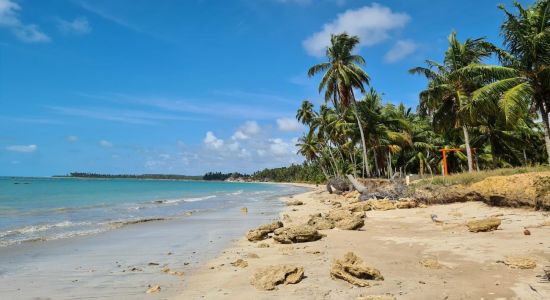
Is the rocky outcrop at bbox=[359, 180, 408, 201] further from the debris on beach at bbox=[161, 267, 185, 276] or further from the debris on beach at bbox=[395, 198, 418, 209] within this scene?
the debris on beach at bbox=[161, 267, 185, 276]

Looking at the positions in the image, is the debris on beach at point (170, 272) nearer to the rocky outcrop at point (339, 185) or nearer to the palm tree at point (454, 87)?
the palm tree at point (454, 87)

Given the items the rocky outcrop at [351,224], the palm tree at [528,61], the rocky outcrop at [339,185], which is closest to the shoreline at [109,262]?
the rocky outcrop at [351,224]

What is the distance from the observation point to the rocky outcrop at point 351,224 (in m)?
11.7

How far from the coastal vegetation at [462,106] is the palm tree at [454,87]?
0.05m

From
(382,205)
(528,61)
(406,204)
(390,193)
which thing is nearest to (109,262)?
(382,205)

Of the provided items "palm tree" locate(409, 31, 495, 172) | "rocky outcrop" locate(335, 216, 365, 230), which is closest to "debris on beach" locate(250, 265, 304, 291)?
"rocky outcrop" locate(335, 216, 365, 230)

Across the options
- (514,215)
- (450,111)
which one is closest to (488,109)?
(450,111)

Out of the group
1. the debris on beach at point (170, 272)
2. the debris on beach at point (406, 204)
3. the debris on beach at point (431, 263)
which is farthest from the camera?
the debris on beach at point (406, 204)

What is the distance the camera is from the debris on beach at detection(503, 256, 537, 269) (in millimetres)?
6078

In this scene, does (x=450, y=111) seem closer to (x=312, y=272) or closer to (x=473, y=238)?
(x=473, y=238)

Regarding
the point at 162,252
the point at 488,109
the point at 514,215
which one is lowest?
the point at 162,252

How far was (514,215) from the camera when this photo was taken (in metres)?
10.8

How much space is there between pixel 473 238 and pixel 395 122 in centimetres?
3012

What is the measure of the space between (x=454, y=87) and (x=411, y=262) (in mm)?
21383
